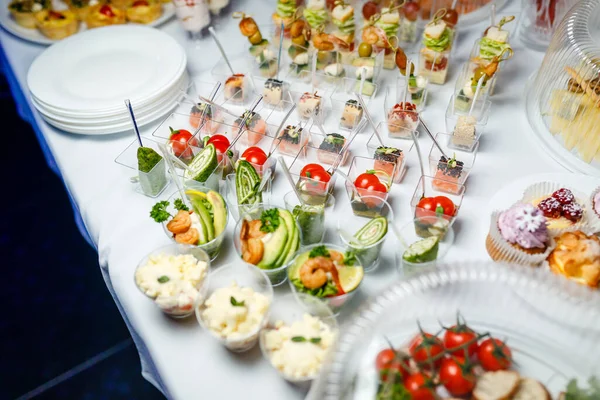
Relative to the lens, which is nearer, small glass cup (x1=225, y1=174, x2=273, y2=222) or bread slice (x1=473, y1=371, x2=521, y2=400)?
bread slice (x1=473, y1=371, x2=521, y2=400)

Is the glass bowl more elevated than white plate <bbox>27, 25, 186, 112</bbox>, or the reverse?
the glass bowl

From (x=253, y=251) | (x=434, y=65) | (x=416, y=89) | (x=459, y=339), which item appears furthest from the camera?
(x=434, y=65)

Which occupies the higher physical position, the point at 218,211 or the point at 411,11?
the point at 411,11

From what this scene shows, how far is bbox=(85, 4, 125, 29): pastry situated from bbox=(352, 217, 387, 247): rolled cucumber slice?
64.6 inches

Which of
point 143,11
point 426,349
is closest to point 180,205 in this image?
point 426,349

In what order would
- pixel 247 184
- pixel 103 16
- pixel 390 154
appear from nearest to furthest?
pixel 247 184, pixel 390 154, pixel 103 16

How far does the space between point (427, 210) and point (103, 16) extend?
5.73 ft

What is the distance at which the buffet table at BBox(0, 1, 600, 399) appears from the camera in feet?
4.57

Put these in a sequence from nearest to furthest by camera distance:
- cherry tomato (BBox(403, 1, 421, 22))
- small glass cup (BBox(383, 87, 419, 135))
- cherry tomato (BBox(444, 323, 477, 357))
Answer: cherry tomato (BBox(444, 323, 477, 357)) < small glass cup (BBox(383, 87, 419, 135)) < cherry tomato (BBox(403, 1, 421, 22))

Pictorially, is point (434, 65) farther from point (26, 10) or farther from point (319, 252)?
point (26, 10)

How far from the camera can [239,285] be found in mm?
1478

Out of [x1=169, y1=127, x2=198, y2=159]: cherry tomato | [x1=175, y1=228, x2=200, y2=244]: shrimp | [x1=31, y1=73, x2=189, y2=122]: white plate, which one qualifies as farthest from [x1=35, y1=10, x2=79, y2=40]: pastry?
[x1=175, y1=228, x2=200, y2=244]: shrimp

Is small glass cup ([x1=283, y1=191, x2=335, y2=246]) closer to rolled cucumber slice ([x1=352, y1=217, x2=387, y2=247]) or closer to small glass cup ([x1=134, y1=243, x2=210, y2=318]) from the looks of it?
rolled cucumber slice ([x1=352, y1=217, x2=387, y2=247])

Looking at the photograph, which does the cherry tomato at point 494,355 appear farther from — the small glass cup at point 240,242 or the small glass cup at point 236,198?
the small glass cup at point 236,198
